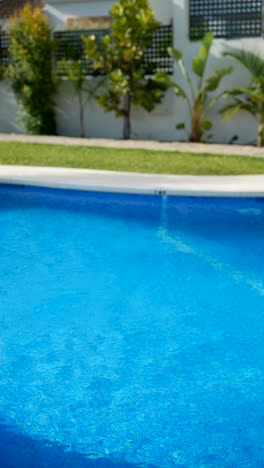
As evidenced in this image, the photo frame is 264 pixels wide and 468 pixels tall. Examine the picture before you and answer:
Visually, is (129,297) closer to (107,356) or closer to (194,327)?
→ (194,327)

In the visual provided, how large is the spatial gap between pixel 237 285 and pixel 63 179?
4.06m

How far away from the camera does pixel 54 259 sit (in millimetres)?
7801

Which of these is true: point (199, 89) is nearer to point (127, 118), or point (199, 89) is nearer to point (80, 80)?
point (127, 118)

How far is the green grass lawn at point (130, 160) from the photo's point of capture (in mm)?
11000

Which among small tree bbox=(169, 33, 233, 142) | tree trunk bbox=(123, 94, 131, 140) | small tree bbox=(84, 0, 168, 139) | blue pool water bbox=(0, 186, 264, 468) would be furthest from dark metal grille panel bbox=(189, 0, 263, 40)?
blue pool water bbox=(0, 186, 264, 468)

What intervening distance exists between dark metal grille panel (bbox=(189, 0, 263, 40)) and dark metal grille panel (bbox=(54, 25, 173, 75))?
28.5 inches

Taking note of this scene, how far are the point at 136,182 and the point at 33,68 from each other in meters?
6.85

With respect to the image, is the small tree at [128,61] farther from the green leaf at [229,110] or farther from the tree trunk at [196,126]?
the green leaf at [229,110]

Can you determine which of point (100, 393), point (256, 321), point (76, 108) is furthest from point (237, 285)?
point (76, 108)

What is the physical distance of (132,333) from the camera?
225 inches

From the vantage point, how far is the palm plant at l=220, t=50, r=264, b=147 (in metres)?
13.1

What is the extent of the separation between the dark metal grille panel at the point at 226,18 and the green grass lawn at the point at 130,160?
3.17 m

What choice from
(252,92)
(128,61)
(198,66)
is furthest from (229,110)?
(128,61)

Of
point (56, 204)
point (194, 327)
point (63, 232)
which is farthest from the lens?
point (56, 204)
